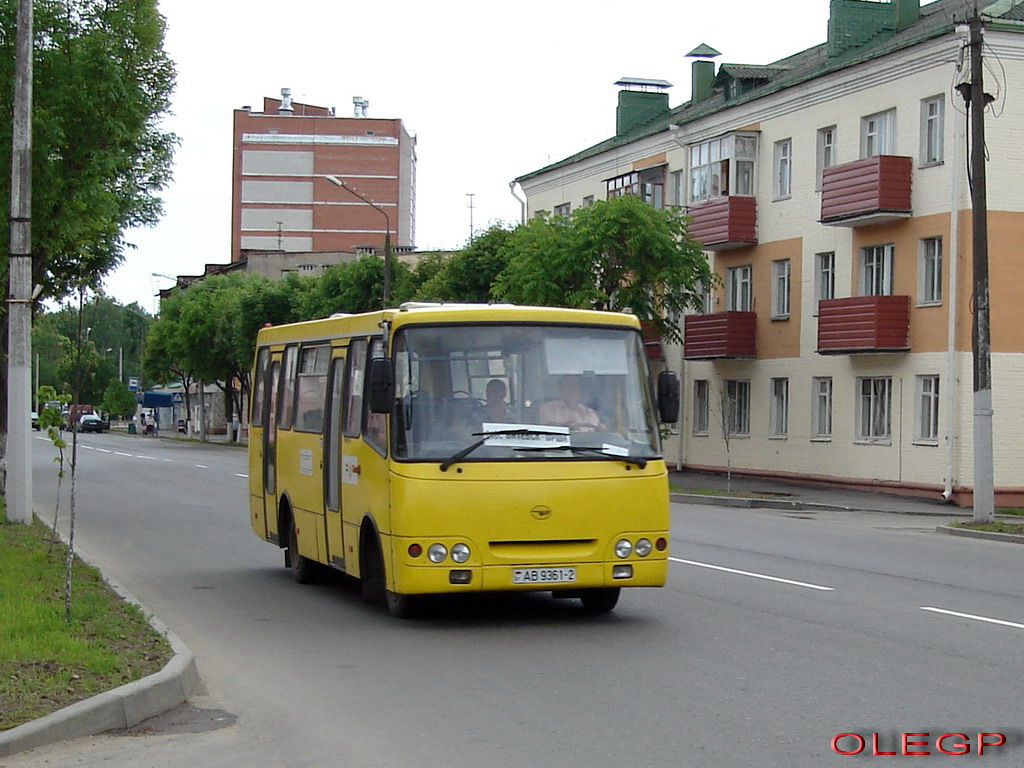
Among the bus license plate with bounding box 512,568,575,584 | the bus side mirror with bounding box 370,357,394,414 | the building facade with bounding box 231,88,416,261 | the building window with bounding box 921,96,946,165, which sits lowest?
the bus license plate with bounding box 512,568,575,584

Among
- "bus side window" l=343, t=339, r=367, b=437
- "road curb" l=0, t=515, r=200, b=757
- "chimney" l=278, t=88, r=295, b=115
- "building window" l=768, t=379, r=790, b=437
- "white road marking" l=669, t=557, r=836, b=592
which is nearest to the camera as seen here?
"road curb" l=0, t=515, r=200, b=757

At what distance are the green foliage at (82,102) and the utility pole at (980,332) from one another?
12732 millimetres

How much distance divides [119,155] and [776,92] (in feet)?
71.0

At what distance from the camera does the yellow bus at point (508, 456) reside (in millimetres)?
11305

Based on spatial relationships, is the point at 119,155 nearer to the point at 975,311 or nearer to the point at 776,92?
the point at 975,311

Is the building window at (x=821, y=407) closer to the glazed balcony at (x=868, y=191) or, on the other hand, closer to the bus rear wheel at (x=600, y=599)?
the glazed balcony at (x=868, y=191)

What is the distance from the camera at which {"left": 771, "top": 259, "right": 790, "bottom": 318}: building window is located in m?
39.8

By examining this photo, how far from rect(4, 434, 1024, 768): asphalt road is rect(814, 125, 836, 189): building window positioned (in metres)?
20.9

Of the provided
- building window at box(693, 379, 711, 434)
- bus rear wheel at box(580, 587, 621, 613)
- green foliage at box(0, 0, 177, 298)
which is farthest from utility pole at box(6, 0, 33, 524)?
building window at box(693, 379, 711, 434)

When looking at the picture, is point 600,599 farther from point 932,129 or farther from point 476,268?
point 476,268

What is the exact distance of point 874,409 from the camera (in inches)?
1401

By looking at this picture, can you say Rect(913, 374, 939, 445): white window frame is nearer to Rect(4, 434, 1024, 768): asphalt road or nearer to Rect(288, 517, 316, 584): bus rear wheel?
Rect(4, 434, 1024, 768): asphalt road

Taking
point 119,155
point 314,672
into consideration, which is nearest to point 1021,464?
point 119,155

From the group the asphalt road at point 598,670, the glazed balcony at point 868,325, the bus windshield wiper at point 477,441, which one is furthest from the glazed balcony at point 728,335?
the bus windshield wiper at point 477,441
